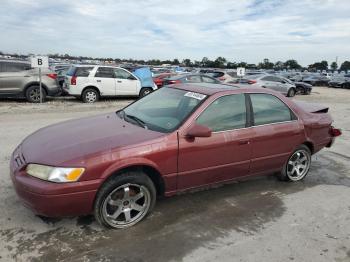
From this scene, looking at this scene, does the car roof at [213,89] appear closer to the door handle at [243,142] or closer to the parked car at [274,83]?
the door handle at [243,142]

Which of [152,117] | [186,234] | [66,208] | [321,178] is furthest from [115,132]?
[321,178]

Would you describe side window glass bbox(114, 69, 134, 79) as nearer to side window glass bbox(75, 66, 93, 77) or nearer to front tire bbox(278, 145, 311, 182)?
side window glass bbox(75, 66, 93, 77)

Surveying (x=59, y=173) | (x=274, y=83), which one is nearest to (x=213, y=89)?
(x=59, y=173)

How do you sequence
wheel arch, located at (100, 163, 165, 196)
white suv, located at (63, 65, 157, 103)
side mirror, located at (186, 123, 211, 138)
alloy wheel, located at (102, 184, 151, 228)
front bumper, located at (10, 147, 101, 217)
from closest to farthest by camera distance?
1. front bumper, located at (10, 147, 101, 217)
2. wheel arch, located at (100, 163, 165, 196)
3. alloy wheel, located at (102, 184, 151, 228)
4. side mirror, located at (186, 123, 211, 138)
5. white suv, located at (63, 65, 157, 103)

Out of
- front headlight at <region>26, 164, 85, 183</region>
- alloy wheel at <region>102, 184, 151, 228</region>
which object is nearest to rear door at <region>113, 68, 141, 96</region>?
alloy wheel at <region>102, 184, 151, 228</region>

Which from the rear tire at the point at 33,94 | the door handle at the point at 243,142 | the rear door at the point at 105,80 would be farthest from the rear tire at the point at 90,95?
the door handle at the point at 243,142

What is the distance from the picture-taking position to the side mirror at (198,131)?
3846mm

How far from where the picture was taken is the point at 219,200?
459cm

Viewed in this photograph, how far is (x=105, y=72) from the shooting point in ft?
49.1

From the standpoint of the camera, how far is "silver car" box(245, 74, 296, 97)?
821 inches

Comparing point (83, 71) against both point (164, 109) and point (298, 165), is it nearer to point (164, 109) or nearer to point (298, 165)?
point (164, 109)

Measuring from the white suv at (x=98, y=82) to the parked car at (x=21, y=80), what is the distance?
0.98 m

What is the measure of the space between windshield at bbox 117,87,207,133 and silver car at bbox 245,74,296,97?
53.9ft

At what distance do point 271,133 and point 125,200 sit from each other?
7.23 feet
